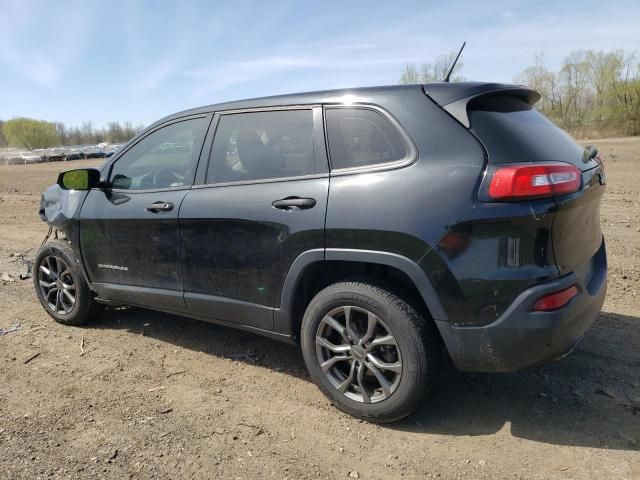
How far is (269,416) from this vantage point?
3080 mm

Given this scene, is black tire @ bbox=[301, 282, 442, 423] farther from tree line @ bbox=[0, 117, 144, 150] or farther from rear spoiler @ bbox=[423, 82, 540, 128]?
tree line @ bbox=[0, 117, 144, 150]

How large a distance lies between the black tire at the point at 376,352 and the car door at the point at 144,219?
3.98 ft

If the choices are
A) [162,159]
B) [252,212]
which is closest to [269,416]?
[252,212]

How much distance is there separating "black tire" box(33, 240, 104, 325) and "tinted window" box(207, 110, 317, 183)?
5.76 feet

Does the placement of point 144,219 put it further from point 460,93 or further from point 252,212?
point 460,93

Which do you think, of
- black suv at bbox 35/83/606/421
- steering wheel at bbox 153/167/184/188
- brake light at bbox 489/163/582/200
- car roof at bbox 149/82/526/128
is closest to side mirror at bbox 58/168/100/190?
black suv at bbox 35/83/606/421

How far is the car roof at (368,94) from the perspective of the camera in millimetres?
2779

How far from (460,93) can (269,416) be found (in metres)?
2.16

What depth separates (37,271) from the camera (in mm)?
4754

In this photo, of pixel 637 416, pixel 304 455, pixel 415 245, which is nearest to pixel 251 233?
pixel 415 245

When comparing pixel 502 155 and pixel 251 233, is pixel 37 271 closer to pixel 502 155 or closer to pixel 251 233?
pixel 251 233

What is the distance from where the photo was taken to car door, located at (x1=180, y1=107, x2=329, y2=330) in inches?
120

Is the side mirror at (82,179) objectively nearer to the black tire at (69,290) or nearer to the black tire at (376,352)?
the black tire at (69,290)

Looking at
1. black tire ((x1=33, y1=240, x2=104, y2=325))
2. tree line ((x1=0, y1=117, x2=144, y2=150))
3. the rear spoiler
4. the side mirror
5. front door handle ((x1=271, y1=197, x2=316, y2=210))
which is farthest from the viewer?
tree line ((x1=0, y1=117, x2=144, y2=150))
